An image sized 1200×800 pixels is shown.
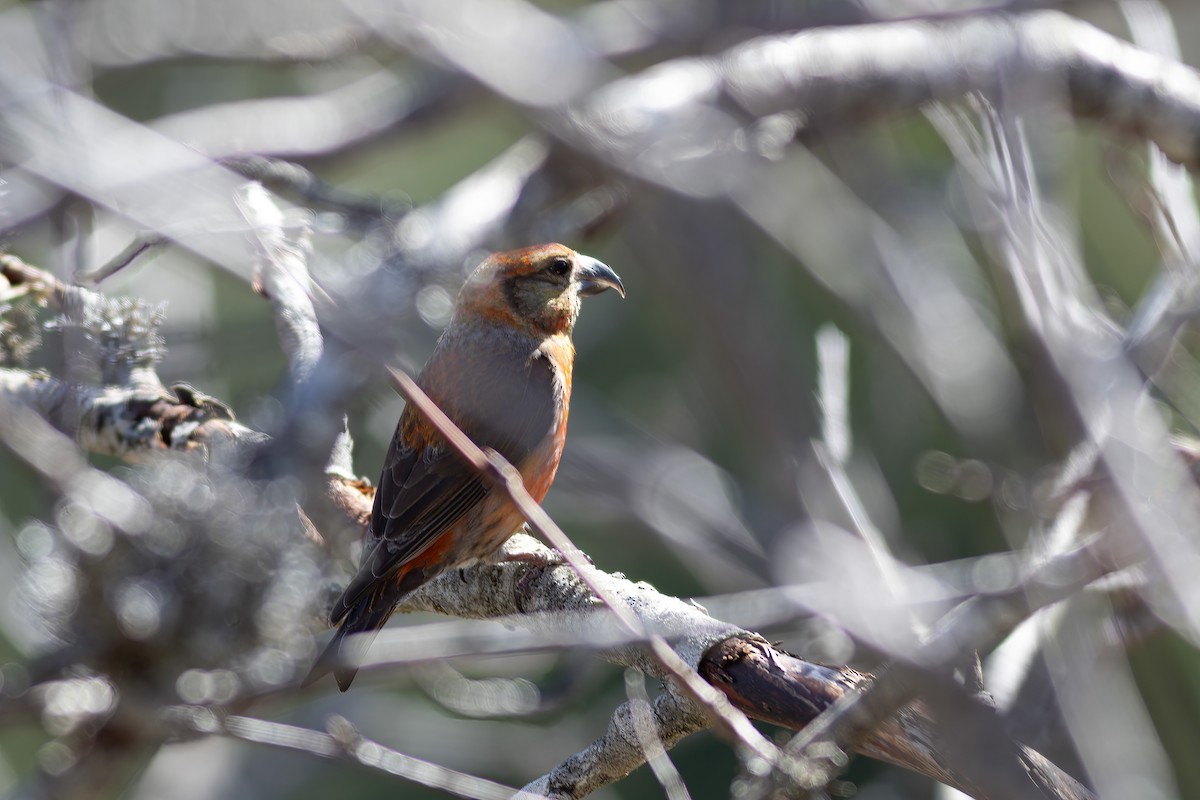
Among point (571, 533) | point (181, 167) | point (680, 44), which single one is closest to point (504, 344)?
point (680, 44)

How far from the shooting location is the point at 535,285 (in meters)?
4.12

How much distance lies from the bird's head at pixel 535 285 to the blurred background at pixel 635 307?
6.0 inches

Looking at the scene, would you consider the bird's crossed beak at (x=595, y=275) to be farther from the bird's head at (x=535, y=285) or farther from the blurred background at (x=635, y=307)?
the blurred background at (x=635, y=307)

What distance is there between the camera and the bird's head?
407 centimetres

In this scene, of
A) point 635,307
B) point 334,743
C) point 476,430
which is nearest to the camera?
point 334,743

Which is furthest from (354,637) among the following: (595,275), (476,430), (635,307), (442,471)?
(635,307)

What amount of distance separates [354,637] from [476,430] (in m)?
0.95

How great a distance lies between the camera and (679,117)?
4.07m

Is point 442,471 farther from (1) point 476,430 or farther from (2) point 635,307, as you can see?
(2) point 635,307

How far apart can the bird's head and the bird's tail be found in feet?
4.30

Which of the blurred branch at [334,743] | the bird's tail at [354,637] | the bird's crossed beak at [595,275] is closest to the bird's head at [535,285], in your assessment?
the bird's crossed beak at [595,275]

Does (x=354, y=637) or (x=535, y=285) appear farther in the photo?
(x=535, y=285)

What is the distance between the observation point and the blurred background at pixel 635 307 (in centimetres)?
187

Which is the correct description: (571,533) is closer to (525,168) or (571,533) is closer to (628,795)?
(628,795)
